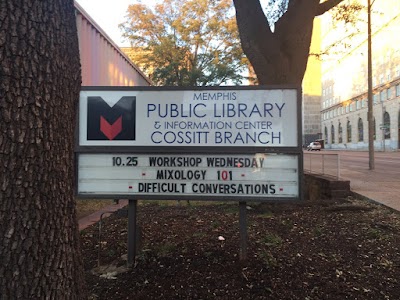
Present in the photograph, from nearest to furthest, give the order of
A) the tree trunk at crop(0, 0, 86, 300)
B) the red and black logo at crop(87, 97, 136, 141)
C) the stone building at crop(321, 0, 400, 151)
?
the tree trunk at crop(0, 0, 86, 300) < the red and black logo at crop(87, 97, 136, 141) < the stone building at crop(321, 0, 400, 151)

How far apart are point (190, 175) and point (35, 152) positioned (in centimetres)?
208

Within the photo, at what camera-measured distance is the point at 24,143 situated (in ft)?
6.49

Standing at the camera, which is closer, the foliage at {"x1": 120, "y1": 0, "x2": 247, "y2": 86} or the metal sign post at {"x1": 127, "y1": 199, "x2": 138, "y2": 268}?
the metal sign post at {"x1": 127, "y1": 199, "x2": 138, "y2": 268}

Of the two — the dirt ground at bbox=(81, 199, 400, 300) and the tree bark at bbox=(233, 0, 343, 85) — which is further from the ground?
the tree bark at bbox=(233, 0, 343, 85)

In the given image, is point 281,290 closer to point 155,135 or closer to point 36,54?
point 155,135

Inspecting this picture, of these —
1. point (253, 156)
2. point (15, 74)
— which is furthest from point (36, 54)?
point (253, 156)

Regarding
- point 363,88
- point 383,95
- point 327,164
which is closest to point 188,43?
point 327,164

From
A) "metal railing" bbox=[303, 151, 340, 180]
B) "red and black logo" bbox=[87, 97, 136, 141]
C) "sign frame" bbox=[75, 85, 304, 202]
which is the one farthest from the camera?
"metal railing" bbox=[303, 151, 340, 180]

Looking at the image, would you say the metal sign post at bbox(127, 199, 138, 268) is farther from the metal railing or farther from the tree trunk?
the metal railing

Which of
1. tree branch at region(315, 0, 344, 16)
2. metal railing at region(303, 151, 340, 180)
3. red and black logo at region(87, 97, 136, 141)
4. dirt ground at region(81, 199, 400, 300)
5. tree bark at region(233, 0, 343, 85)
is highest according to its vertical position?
tree branch at region(315, 0, 344, 16)

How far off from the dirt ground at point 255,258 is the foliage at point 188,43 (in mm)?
20153

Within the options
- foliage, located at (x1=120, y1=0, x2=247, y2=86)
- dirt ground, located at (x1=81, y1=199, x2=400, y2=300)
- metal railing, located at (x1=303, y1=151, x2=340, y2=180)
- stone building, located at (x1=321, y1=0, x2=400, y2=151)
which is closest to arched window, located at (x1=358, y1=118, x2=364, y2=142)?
stone building, located at (x1=321, y1=0, x2=400, y2=151)

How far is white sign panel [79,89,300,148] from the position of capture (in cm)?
384

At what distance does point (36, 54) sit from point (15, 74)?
0.54ft
